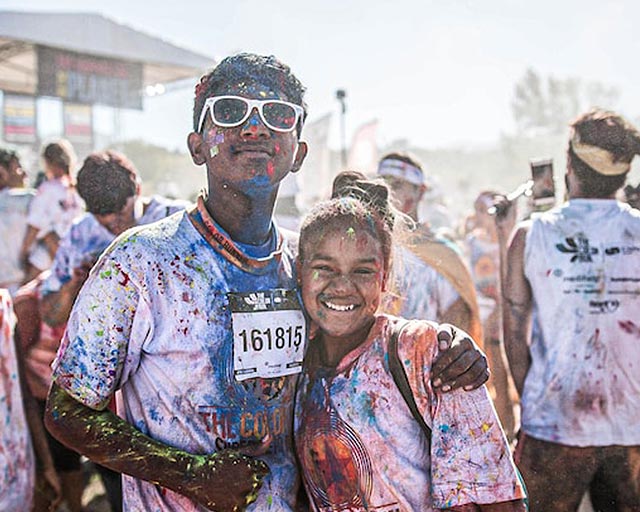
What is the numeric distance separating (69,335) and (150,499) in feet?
1.71

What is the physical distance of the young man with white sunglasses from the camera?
174cm

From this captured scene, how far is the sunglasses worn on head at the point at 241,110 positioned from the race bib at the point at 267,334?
0.51m

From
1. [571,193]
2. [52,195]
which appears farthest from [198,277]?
[52,195]

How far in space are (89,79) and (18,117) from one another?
7.05 ft

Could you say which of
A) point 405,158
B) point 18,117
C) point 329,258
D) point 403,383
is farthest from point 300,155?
point 18,117

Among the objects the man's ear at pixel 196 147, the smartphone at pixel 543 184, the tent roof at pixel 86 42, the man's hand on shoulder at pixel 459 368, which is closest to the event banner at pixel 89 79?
the tent roof at pixel 86 42

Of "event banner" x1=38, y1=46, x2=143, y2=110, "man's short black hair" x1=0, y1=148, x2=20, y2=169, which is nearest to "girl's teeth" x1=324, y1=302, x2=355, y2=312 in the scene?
"man's short black hair" x1=0, y1=148, x2=20, y2=169

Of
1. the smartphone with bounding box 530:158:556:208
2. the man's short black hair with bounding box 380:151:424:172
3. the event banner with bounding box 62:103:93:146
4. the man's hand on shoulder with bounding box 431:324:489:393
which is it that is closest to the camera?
the man's hand on shoulder with bounding box 431:324:489:393

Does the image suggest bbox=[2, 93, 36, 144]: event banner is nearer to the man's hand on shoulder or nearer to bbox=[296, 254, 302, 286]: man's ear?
bbox=[296, 254, 302, 286]: man's ear

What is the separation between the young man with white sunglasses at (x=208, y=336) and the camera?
1.74 m

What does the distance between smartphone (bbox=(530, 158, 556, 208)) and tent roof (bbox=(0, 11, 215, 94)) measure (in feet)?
47.2

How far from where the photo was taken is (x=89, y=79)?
697 inches

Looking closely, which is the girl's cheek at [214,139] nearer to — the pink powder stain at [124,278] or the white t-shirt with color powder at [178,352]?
the white t-shirt with color powder at [178,352]

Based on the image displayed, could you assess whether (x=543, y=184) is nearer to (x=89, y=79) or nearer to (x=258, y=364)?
(x=258, y=364)
